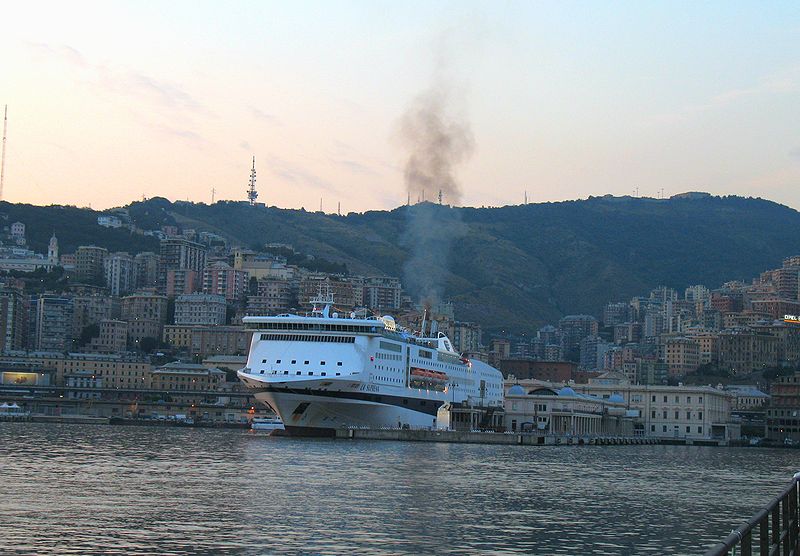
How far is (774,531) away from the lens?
47.4 feet

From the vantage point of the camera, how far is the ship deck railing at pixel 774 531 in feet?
39.9

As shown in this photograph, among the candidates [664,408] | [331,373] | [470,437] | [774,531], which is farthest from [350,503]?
[664,408]

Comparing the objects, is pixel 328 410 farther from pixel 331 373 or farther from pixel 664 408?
pixel 664 408

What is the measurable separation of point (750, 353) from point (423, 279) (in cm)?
10233

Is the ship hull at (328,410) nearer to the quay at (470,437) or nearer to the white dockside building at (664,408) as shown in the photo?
the quay at (470,437)

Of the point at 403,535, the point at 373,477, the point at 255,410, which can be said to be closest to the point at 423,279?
the point at 255,410

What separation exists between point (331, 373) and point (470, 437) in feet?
42.4

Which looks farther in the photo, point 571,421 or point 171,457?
point 571,421

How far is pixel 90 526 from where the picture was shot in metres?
26.1

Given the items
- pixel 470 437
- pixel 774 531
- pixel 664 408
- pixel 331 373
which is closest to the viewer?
pixel 774 531

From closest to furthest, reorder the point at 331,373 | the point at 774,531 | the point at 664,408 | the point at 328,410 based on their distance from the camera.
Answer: the point at 774,531, the point at 331,373, the point at 328,410, the point at 664,408

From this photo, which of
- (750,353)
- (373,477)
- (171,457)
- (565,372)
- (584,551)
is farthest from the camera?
(750,353)

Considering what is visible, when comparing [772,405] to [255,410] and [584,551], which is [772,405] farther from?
[584,551]

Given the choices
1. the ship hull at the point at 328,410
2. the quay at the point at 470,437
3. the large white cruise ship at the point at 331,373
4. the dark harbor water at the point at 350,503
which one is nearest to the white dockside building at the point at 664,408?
the quay at the point at 470,437
